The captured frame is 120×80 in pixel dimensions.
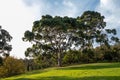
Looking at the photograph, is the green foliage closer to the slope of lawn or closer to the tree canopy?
the tree canopy

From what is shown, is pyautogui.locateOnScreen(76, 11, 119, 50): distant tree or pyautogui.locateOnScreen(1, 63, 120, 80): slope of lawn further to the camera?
pyautogui.locateOnScreen(76, 11, 119, 50): distant tree

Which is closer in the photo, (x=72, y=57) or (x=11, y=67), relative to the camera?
(x=11, y=67)

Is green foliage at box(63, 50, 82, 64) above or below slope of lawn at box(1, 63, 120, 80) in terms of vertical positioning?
above

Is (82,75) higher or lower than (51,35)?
lower

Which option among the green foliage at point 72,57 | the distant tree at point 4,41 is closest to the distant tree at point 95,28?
the green foliage at point 72,57

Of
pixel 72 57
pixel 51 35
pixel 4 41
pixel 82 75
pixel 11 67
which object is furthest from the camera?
pixel 72 57

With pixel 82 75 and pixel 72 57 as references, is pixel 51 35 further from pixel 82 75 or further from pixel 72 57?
pixel 82 75

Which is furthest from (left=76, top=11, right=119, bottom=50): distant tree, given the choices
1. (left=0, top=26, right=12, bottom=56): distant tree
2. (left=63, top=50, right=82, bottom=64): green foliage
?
(left=0, top=26, right=12, bottom=56): distant tree

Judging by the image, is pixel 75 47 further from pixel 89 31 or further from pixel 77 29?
pixel 89 31

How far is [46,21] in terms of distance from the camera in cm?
5625

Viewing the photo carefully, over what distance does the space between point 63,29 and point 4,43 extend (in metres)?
13.3

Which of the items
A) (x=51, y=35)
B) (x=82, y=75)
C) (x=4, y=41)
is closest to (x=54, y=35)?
(x=51, y=35)

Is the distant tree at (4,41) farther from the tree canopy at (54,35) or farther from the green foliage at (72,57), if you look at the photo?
the green foliage at (72,57)

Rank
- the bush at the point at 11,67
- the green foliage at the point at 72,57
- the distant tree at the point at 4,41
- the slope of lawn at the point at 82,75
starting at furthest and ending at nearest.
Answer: the green foliage at the point at 72,57 → the bush at the point at 11,67 → the distant tree at the point at 4,41 → the slope of lawn at the point at 82,75
